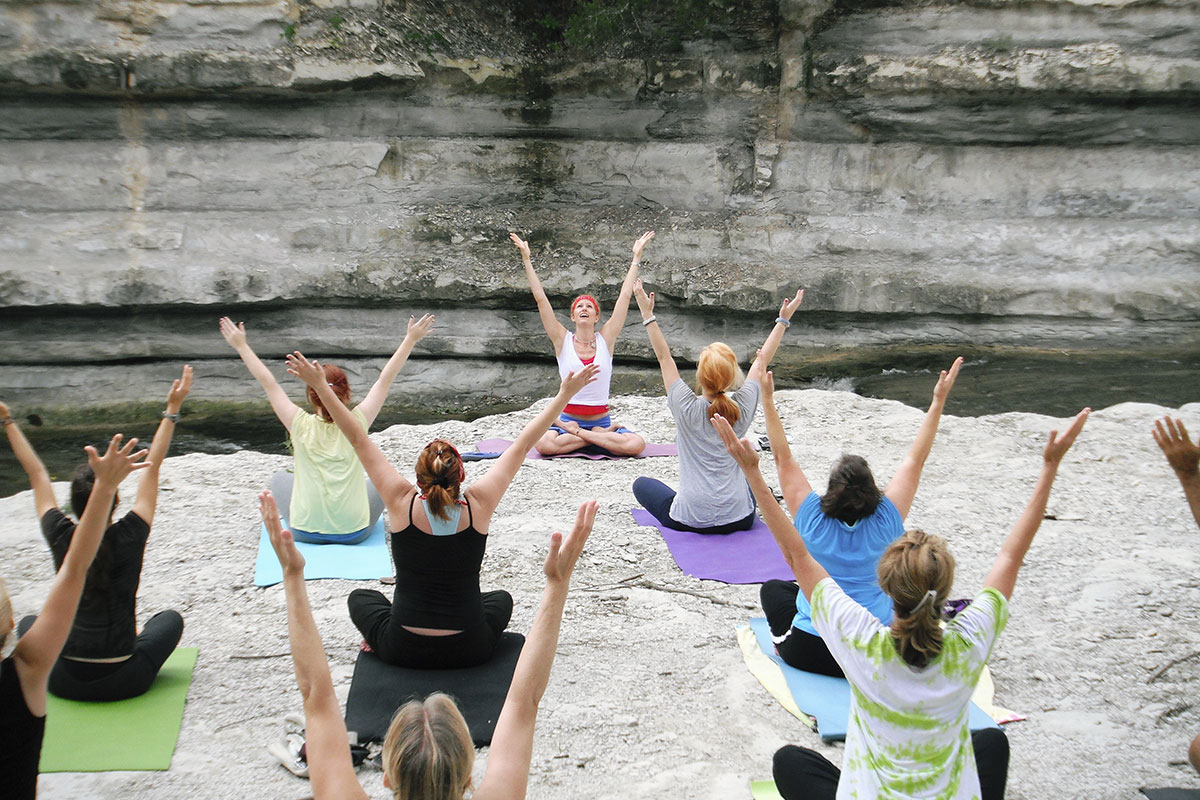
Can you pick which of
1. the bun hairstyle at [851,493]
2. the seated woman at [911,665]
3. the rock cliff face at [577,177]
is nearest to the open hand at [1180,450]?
the seated woman at [911,665]

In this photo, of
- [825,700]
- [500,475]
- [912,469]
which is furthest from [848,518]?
[500,475]

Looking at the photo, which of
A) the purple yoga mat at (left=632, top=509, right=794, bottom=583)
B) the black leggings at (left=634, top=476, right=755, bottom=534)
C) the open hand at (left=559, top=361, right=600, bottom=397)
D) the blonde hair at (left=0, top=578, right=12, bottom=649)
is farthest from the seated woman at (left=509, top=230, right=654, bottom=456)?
the blonde hair at (left=0, top=578, right=12, bottom=649)

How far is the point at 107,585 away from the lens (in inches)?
168

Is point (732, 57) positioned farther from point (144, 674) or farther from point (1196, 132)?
point (144, 674)

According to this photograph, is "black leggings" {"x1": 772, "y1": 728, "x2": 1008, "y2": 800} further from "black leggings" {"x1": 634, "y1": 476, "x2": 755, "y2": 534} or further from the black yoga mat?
"black leggings" {"x1": 634, "y1": 476, "x2": 755, "y2": 534}

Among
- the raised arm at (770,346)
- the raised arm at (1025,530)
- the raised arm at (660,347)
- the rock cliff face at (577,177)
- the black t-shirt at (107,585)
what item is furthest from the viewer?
the rock cliff face at (577,177)

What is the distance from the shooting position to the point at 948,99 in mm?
13984

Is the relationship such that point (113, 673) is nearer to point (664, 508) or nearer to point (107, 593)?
point (107, 593)

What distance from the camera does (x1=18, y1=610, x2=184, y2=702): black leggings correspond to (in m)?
4.40

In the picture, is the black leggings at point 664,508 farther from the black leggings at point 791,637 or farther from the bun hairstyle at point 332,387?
the bun hairstyle at point 332,387

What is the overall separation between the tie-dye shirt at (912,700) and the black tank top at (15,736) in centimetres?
219

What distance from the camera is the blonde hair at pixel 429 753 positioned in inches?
88.7

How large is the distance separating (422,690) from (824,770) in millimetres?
1794

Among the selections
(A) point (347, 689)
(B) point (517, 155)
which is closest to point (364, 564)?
(A) point (347, 689)
